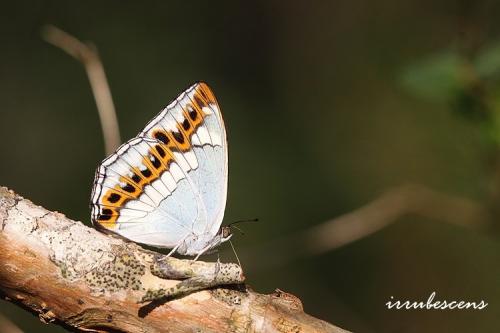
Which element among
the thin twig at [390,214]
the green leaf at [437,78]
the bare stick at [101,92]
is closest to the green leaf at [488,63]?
the green leaf at [437,78]

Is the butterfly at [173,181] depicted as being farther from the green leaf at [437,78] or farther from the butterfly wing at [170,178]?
the green leaf at [437,78]

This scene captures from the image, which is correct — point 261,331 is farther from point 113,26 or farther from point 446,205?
point 113,26

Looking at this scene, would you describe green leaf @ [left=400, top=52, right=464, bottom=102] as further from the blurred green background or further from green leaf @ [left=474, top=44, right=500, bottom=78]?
the blurred green background

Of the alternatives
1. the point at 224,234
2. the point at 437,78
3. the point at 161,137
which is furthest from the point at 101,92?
the point at 437,78

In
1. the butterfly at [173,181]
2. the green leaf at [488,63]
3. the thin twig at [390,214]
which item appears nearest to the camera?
→ the butterfly at [173,181]

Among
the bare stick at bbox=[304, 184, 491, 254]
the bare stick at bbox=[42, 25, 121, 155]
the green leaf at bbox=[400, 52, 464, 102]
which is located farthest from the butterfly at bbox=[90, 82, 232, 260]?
the bare stick at bbox=[304, 184, 491, 254]

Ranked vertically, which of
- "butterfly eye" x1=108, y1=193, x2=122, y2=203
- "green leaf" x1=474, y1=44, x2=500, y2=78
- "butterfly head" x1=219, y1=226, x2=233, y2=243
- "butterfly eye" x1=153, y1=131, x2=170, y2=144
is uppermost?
"green leaf" x1=474, y1=44, x2=500, y2=78

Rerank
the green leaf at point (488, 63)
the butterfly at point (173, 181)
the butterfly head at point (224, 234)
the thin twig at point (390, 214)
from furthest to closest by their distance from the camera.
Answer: the thin twig at point (390, 214), the green leaf at point (488, 63), the butterfly head at point (224, 234), the butterfly at point (173, 181)
